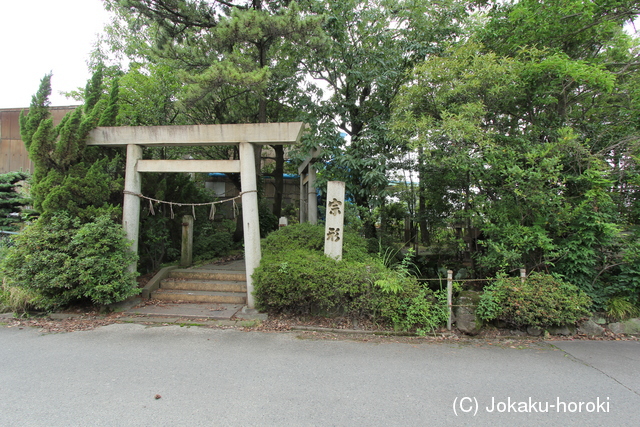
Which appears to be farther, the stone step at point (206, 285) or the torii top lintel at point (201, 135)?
the stone step at point (206, 285)

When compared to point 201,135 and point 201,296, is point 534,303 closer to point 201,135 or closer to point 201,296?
point 201,296

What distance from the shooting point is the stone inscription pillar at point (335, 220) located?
18.5 ft

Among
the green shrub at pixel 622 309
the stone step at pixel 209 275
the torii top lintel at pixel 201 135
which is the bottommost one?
the green shrub at pixel 622 309

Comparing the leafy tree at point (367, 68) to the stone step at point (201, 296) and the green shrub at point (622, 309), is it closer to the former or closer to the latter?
the stone step at point (201, 296)

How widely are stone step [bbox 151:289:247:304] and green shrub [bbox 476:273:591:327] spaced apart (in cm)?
449

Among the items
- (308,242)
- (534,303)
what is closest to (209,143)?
(308,242)

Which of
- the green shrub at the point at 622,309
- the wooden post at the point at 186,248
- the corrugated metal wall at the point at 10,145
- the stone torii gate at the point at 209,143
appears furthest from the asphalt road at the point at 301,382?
the corrugated metal wall at the point at 10,145

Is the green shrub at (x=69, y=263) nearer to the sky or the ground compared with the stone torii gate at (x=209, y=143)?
nearer to the ground

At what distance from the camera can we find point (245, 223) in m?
5.89

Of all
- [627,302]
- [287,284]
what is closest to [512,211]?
[627,302]

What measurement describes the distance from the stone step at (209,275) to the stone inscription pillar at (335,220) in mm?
2489

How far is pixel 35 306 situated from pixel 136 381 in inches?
156

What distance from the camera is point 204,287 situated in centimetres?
683

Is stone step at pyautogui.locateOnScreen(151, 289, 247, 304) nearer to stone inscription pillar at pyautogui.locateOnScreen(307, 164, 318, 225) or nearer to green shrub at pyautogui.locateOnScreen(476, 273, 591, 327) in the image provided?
stone inscription pillar at pyautogui.locateOnScreen(307, 164, 318, 225)
